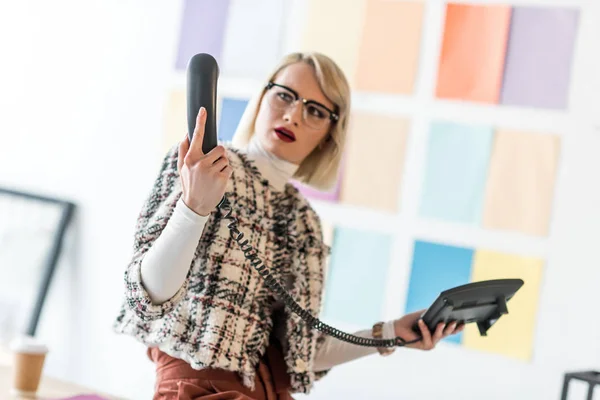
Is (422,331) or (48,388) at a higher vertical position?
(422,331)

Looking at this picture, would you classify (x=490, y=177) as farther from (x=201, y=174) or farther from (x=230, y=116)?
(x=201, y=174)

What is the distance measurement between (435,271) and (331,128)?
0.60 m

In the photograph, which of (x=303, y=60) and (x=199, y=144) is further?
(x=303, y=60)

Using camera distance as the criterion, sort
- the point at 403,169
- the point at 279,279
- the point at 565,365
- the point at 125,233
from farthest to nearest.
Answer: the point at 125,233, the point at 403,169, the point at 565,365, the point at 279,279

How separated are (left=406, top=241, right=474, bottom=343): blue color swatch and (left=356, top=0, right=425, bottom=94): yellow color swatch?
0.44m

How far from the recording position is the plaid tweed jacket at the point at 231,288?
1.41 meters

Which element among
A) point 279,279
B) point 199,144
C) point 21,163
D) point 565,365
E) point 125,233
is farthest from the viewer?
point 21,163

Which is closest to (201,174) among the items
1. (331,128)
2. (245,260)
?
(245,260)

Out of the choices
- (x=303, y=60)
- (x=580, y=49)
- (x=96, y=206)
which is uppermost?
(x=580, y=49)

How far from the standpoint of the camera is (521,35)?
2041 mm

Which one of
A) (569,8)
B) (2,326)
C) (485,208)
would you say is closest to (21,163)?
(2,326)

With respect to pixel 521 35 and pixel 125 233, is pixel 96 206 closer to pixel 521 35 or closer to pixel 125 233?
pixel 125 233

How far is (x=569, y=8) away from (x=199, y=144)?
47.6 inches

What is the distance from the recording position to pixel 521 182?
2020 mm
